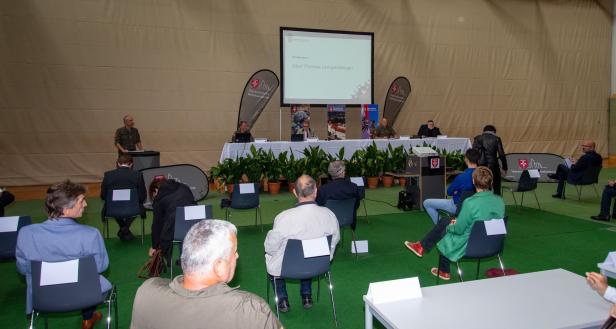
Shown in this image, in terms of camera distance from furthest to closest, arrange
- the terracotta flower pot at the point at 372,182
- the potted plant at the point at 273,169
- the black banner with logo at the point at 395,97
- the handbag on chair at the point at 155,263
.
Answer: the black banner with logo at the point at 395,97 → the terracotta flower pot at the point at 372,182 → the potted plant at the point at 273,169 → the handbag on chair at the point at 155,263

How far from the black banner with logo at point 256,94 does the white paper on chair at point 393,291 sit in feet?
27.4

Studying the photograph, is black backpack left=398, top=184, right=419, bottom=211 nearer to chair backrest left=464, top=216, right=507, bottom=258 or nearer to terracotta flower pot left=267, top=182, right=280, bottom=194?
terracotta flower pot left=267, top=182, right=280, bottom=194

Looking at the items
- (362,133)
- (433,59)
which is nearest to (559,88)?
(433,59)

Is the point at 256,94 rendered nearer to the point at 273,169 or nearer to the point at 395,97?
the point at 273,169

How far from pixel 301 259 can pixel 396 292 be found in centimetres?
108

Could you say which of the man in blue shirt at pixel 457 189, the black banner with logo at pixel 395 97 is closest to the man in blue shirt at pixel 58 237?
the man in blue shirt at pixel 457 189

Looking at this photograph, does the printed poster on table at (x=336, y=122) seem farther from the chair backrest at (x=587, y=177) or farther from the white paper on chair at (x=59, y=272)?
the white paper on chair at (x=59, y=272)

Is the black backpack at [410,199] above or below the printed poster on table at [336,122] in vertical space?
below

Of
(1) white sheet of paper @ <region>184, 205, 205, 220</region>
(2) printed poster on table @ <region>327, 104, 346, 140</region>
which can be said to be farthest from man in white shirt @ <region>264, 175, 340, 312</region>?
(2) printed poster on table @ <region>327, 104, 346, 140</region>

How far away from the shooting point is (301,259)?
9.84 ft

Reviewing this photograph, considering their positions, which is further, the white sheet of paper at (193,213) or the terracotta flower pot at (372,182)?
the terracotta flower pot at (372,182)

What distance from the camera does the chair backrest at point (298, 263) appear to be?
2.96 m

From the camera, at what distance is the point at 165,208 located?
156 inches

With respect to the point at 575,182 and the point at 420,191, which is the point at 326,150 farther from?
the point at 575,182
